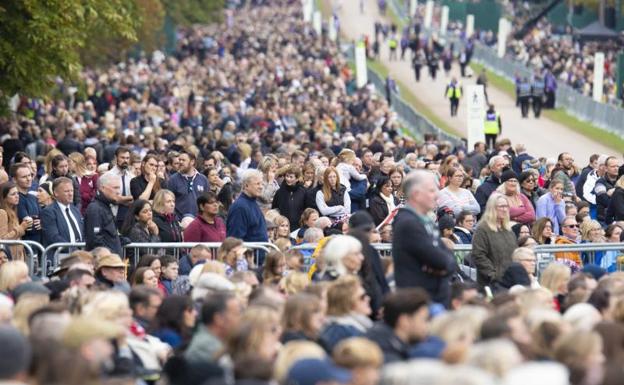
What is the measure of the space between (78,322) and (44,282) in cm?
413

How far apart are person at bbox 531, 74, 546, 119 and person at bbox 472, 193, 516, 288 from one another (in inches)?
1648

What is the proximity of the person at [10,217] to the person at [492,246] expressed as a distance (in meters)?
5.22

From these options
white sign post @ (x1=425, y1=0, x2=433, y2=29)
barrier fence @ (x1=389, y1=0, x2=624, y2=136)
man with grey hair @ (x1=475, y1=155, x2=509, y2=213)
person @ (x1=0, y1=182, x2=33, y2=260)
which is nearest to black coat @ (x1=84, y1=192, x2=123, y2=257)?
person @ (x1=0, y1=182, x2=33, y2=260)

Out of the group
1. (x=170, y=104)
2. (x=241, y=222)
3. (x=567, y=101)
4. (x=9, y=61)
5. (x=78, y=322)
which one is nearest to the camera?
(x=78, y=322)

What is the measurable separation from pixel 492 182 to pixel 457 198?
183 centimetres

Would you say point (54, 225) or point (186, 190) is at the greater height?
point (54, 225)

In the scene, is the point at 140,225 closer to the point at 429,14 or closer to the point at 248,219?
the point at 248,219

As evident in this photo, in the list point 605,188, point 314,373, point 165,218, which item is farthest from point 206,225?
point 314,373

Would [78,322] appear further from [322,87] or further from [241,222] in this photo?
[322,87]

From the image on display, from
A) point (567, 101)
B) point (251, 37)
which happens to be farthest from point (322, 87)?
point (251, 37)

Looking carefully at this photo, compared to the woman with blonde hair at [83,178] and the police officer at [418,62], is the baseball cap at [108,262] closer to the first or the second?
the woman with blonde hair at [83,178]

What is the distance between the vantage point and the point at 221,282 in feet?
50.5

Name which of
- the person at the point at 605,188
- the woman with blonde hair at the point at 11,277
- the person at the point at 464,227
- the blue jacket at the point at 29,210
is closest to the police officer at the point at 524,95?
the person at the point at 605,188

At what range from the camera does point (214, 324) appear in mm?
13445
